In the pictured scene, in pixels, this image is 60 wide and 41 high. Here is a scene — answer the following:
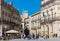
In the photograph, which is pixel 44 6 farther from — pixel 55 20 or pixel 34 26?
pixel 34 26

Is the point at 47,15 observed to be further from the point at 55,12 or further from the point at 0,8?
the point at 0,8

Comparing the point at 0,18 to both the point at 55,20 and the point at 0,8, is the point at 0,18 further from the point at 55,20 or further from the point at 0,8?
the point at 55,20

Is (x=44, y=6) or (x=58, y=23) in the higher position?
(x=44, y=6)

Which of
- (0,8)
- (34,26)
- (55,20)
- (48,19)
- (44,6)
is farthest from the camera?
(34,26)

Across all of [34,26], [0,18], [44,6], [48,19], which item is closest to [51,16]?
[48,19]

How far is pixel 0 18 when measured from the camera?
7088 cm

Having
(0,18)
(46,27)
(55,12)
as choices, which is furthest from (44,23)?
(0,18)

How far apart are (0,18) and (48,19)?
942 inches

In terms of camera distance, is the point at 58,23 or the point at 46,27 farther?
the point at 46,27

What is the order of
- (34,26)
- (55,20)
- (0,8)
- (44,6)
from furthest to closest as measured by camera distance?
1. (34,26)
2. (44,6)
3. (55,20)
4. (0,8)

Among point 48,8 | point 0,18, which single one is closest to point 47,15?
point 48,8

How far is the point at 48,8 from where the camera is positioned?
312ft

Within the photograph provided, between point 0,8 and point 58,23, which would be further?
point 58,23

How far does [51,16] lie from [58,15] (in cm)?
515
